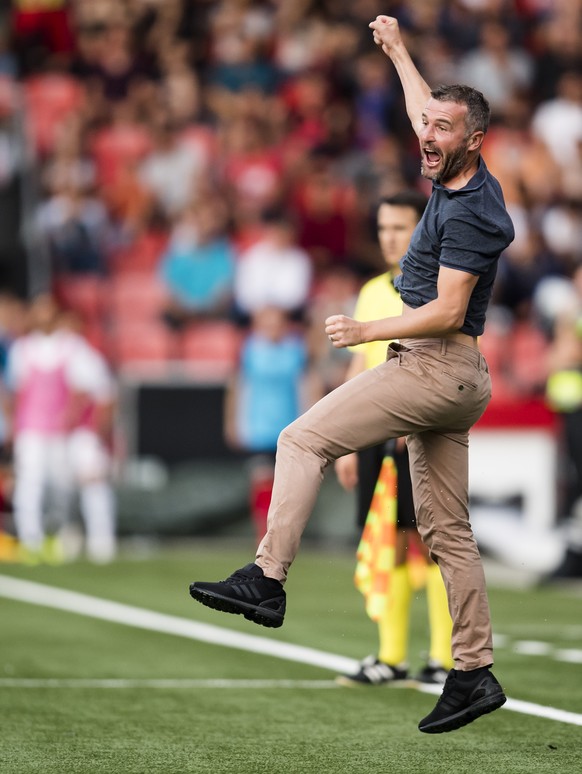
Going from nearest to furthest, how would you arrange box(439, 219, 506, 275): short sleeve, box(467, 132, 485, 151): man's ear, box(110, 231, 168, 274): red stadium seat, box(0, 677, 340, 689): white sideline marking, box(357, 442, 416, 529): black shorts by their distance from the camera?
box(439, 219, 506, 275): short sleeve < box(467, 132, 485, 151): man's ear < box(0, 677, 340, 689): white sideline marking < box(357, 442, 416, 529): black shorts < box(110, 231, 168, 274): red stadium seat

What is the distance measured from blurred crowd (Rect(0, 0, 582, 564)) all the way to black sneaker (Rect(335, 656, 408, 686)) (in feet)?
26.5

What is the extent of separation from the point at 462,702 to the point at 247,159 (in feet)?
43.8

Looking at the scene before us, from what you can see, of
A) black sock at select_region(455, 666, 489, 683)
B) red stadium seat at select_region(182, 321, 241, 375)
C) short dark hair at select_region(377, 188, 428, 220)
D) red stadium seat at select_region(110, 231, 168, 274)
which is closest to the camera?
black sock at select_region(455, 666, 489, 683)

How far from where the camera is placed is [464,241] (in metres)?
5.74

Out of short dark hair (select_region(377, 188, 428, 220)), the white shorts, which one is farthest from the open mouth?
the white shorts

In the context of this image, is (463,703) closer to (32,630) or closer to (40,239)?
(32,630)

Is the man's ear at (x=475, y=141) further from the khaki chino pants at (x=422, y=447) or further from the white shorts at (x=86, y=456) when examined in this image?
the white shorts at (x=86, y=456)

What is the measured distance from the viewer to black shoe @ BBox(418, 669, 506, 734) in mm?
5918

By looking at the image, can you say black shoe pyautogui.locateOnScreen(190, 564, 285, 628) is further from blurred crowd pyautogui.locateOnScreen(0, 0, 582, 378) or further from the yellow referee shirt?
blurred crowd pyautogui.locateOnScreen(0, 0, 582, 378)

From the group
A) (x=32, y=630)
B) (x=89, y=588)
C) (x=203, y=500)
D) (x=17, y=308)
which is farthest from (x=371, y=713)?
(x=17, y=308)

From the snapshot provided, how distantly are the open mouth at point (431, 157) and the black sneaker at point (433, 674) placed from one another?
10.1 feet

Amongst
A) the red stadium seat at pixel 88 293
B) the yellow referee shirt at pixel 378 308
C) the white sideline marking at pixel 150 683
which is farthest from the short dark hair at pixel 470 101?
the red stadium seat at pixel 88 293

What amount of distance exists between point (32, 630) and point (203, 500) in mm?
6537

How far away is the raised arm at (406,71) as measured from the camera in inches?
255
